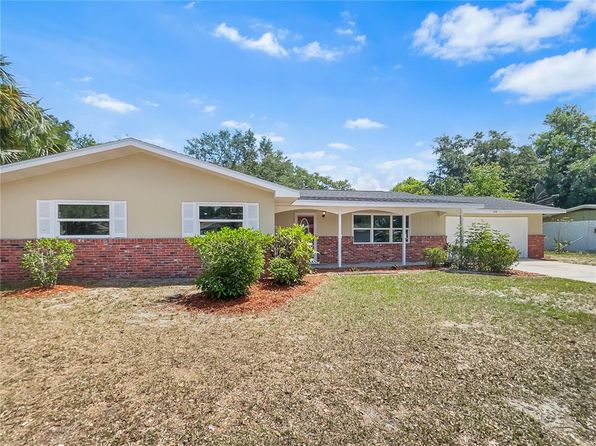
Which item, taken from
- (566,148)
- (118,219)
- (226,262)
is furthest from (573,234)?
(118,219)

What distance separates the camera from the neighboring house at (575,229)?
2067cm

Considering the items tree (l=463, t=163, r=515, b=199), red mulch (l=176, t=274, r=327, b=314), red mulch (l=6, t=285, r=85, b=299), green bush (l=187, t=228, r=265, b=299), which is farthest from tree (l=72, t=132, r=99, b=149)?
tree (l=463, t=163, r=515, b=199)

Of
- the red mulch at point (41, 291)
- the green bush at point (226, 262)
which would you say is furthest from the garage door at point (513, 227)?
the red mulch at point (41, 291)

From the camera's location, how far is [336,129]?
20.9 m

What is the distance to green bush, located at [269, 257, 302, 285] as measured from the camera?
28.0 feet

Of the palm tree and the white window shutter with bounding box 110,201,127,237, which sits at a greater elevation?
the palm tree

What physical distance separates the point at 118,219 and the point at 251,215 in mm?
3846

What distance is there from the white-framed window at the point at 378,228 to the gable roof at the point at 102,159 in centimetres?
526

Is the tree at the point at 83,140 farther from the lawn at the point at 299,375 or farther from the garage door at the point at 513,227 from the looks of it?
the garage door at the point at 513,227

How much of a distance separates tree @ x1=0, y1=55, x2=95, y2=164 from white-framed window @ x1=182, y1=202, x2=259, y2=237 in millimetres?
5743

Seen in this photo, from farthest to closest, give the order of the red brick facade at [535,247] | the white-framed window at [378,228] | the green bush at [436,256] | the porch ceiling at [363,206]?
the red brick facade at [535,247], the white-framed window at [378,228], the green bush at [436,256], the porch ceiling at [363,206]

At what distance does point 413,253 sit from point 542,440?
12.8 metres

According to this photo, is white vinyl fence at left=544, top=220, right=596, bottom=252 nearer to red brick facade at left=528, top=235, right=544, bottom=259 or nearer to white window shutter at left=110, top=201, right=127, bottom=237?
red brick facade at left=528, top=235, right=544, bottom=259

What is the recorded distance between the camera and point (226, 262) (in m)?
6.82
